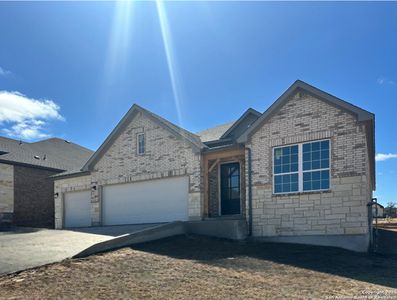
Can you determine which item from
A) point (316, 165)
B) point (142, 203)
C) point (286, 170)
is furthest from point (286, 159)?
point (142, 203)

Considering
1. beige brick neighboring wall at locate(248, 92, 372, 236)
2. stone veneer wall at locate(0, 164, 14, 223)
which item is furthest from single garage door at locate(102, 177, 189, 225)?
stone veneer wall at locate(0, 164, 14, 223)

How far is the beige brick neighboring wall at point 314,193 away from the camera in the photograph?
12.3m

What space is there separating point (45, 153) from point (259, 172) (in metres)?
19.2

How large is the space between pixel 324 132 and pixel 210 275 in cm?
691

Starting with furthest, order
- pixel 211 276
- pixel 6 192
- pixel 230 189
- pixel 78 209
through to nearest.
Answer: pixel 6 192, pixel 78 209, pixel 230 189, pixel 211 276

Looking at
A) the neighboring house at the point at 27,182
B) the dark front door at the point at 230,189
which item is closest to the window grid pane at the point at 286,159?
the dark front door at the point at 230,189

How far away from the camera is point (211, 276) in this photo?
8328 mm

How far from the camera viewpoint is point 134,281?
7.88 meters

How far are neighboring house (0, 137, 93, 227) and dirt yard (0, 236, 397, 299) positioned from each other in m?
15.4

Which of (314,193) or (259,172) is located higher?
(259,172)

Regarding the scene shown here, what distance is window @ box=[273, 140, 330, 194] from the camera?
13.0m

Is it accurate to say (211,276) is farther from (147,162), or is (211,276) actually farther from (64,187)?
(64,187)

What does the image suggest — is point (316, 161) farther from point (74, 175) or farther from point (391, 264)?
point (74, 175)

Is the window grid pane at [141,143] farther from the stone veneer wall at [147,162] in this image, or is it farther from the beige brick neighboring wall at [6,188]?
the beige brick neighboring wall at [6,188]
